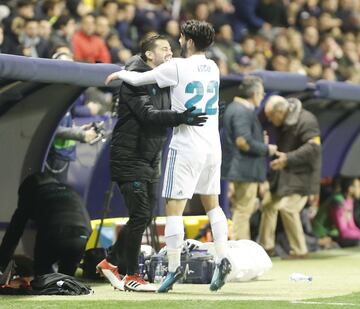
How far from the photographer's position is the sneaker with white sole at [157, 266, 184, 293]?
9836 millimetres

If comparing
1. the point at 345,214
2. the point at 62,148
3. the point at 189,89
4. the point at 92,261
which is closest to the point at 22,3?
the point at 62,148

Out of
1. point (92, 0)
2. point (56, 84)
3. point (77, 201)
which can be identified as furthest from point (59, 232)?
point (92, 0)

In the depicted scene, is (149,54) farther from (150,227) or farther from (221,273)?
(150,227)

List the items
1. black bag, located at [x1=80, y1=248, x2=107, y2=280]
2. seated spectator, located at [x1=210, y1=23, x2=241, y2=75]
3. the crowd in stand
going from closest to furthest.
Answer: black bag, located at [x1=80, y1=248, x2=107, y2=280] < the crowd in stand < seated spectator, located at [x1=210, y1=23, x2=241, y2=75]

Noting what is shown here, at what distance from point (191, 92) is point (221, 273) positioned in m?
1.42

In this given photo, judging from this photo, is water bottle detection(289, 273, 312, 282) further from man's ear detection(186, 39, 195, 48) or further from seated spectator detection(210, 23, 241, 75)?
seated spectator detection(210, 23, 241, 75)

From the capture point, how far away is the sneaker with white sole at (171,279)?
984 cm

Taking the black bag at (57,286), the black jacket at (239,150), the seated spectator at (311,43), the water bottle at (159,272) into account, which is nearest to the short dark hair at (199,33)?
the black bag at (57,286)

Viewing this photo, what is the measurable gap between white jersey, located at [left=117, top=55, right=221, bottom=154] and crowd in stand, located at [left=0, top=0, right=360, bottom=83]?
12.1ft

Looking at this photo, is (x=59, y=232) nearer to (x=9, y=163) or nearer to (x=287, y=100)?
(x=9, y=163)

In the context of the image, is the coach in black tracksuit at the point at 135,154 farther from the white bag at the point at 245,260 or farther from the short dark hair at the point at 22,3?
the short dark hair at the point at 22,3

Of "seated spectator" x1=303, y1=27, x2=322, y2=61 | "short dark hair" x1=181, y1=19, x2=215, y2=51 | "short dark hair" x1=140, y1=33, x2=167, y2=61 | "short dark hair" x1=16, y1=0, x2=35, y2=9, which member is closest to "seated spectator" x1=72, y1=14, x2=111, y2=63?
"short dark hair" x1=16, y1=0, x2=35, y2=9

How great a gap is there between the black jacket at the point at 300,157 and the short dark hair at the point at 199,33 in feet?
14.1

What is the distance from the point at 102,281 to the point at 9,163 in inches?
54.0
